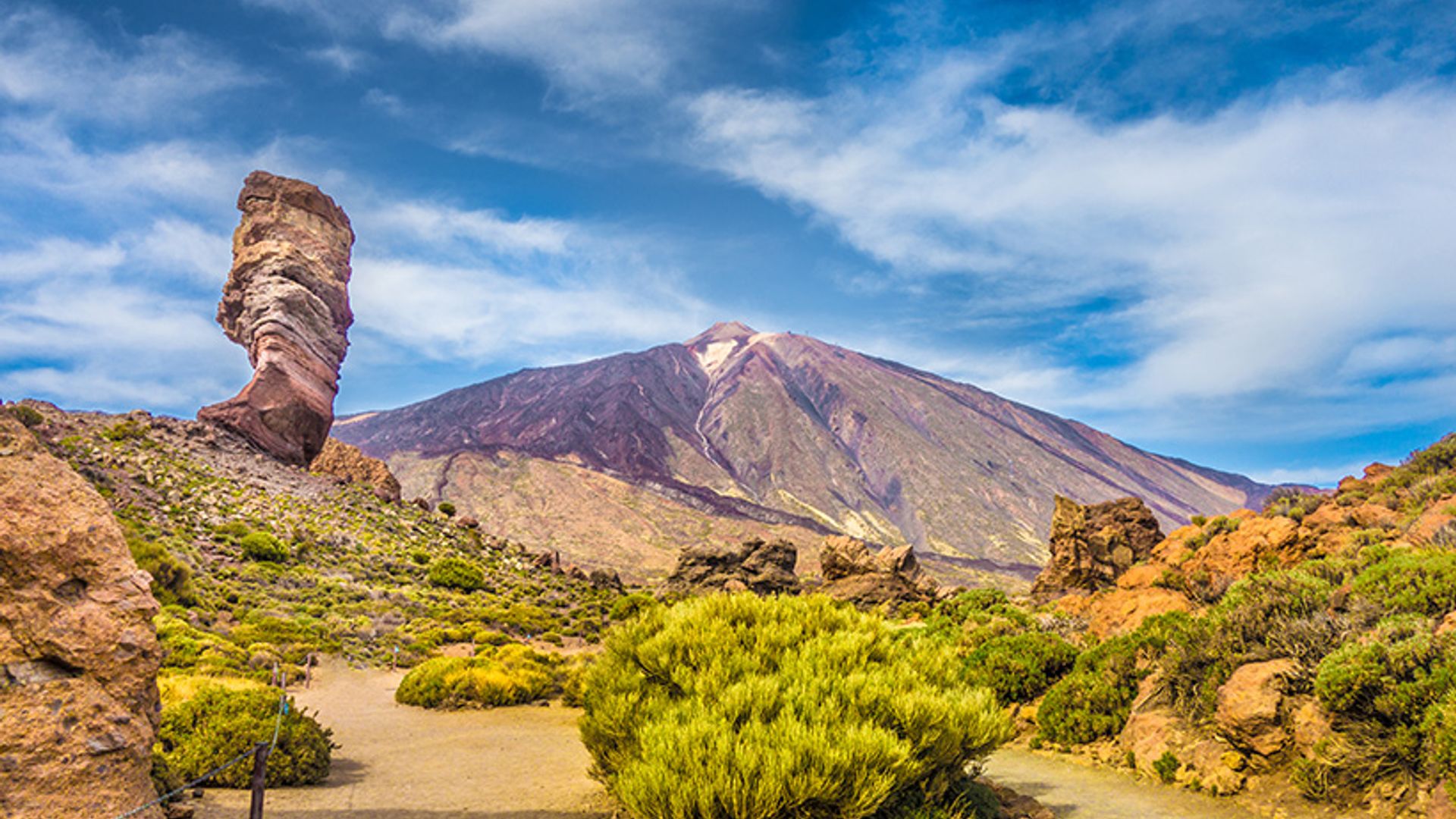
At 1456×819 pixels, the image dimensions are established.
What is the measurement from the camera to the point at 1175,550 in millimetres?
18562

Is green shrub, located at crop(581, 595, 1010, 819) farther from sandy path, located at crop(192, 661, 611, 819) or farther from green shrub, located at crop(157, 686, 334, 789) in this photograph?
green shrub, located at crop(157, 686, 334, 789)

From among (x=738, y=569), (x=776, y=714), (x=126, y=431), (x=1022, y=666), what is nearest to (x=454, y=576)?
(x=738, y=569)

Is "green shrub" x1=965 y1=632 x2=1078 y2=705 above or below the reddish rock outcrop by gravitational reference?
below

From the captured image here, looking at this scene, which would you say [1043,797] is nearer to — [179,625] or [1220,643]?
[1220,643]

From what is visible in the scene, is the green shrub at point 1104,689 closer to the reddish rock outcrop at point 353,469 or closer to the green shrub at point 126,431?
the reddish rock outcrop at point 353,469

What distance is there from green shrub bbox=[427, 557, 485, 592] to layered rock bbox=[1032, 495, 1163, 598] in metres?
28.2

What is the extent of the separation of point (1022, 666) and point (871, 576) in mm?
21202

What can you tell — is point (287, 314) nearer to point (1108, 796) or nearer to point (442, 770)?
point (442, 770)

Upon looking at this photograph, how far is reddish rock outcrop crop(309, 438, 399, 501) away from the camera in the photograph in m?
48.9

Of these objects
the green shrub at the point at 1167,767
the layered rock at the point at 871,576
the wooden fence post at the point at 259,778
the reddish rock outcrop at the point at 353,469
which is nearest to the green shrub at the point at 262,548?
the reddish rock outcrop at the point at 353,469

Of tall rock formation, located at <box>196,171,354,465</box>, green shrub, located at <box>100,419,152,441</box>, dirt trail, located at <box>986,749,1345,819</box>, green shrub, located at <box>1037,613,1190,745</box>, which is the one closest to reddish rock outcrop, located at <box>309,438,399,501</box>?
tall rock formation, located at <box>196,171,354,465</box>

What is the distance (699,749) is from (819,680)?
139 centimetres

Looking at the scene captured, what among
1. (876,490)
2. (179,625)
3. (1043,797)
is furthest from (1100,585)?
(876,490)

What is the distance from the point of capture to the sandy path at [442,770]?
306 inches
